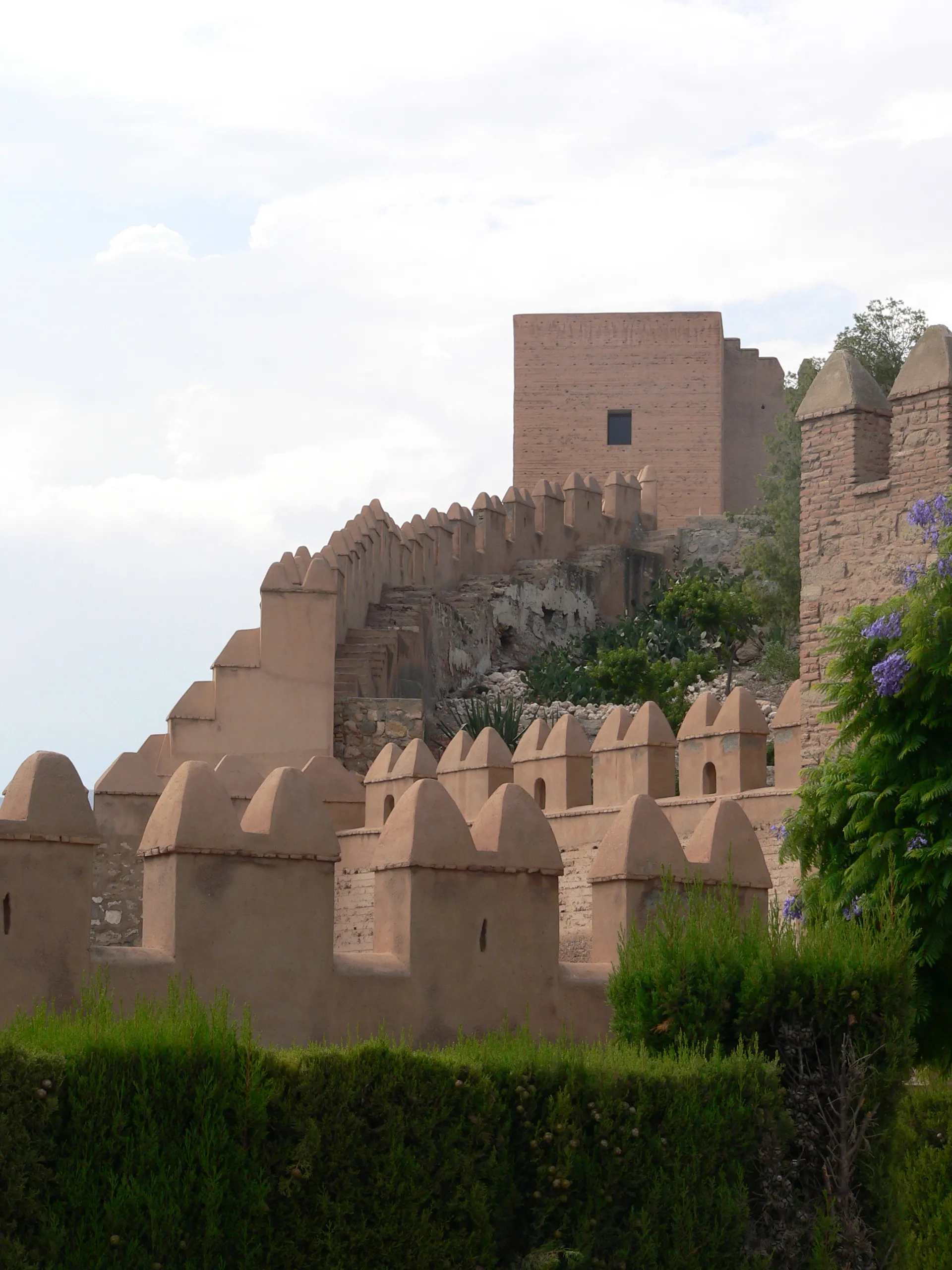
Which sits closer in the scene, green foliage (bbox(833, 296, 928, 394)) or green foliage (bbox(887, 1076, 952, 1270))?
green foliage (bbox(887, 1076, 952, 1270))

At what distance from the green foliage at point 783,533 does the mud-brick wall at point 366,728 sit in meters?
9.69

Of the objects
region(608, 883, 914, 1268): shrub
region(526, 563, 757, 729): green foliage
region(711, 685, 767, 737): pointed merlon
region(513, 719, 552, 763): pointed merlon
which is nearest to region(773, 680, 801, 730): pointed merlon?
region(711, 685, 767, 737): pointed merlon

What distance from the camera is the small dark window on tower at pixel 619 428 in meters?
41.5

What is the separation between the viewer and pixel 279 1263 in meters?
7.72

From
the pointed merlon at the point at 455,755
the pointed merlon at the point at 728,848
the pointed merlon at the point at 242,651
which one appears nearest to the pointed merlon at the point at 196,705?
the pointed merlon at the point at 242,651

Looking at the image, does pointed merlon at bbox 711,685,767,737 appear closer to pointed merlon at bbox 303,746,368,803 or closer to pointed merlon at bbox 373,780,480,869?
pointed merlon at bbox 303,746,368,803

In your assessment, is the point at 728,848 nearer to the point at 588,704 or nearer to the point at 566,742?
the point at 566,742

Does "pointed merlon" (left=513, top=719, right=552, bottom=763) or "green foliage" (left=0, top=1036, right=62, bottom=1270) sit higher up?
"pointed merlon" (left=513, top=719, right=552, bottom=763)

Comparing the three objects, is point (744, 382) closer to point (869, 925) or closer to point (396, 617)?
point (396, 617)

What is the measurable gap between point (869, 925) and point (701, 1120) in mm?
1642

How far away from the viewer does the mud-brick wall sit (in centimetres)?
2122

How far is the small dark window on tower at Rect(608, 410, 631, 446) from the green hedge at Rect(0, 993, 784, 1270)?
1299 inches

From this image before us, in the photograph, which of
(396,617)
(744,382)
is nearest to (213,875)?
(396,617)

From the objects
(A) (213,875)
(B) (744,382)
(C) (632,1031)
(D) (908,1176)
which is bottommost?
(D) (908,1176)
